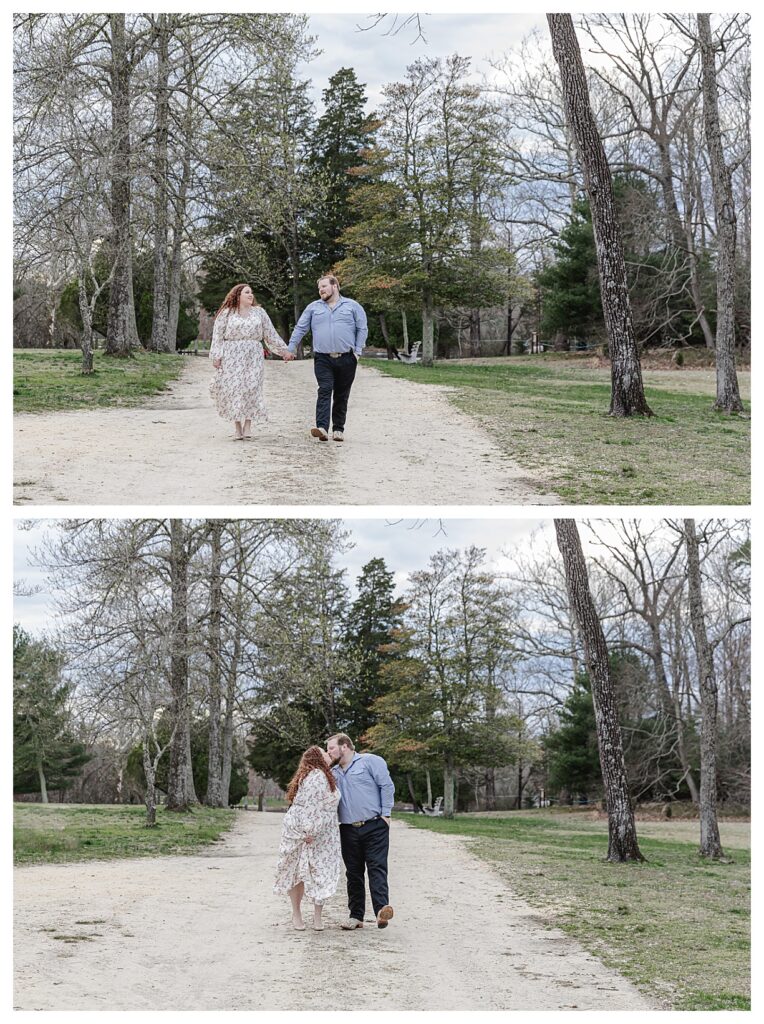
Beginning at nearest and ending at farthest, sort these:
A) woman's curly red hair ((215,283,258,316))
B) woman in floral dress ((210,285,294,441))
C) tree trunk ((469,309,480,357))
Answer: woman's curly red hair ((215,283,258,316)), woman in floral dress ((210,285,294,441)), tree trunk ((469,309,480,357))

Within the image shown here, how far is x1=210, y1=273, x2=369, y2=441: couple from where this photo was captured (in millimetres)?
11586

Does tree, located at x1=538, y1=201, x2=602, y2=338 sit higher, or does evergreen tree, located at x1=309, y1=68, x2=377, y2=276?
evergreen tree, located at x1=309, y1=68, x2=377, y2=276

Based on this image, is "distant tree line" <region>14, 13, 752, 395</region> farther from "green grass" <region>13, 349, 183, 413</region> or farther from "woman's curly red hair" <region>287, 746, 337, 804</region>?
"woman's curly red hair" <region>287, 746, 337, 804</region>

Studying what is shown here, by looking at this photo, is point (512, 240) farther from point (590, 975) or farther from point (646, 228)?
point (590, 975)

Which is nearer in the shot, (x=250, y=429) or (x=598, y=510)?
(x=598, y=510)

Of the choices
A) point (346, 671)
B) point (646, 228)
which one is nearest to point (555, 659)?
point (646, 228)

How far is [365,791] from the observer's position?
28.5 feet

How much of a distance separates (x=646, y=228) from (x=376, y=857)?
25.7 m

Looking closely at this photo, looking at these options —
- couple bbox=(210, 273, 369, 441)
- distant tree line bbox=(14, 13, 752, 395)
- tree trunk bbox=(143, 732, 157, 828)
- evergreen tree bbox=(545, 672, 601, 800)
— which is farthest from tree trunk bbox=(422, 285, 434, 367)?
couple bbox=(210, 273, 369, 441)

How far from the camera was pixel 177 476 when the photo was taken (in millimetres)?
10664

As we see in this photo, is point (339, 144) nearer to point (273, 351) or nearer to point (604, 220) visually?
point (604, 220)

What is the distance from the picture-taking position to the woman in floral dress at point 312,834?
340 inches

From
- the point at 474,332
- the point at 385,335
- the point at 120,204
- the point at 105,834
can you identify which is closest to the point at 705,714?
the point at 105,834

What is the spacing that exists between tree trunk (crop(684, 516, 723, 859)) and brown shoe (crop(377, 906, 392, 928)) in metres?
9.85
